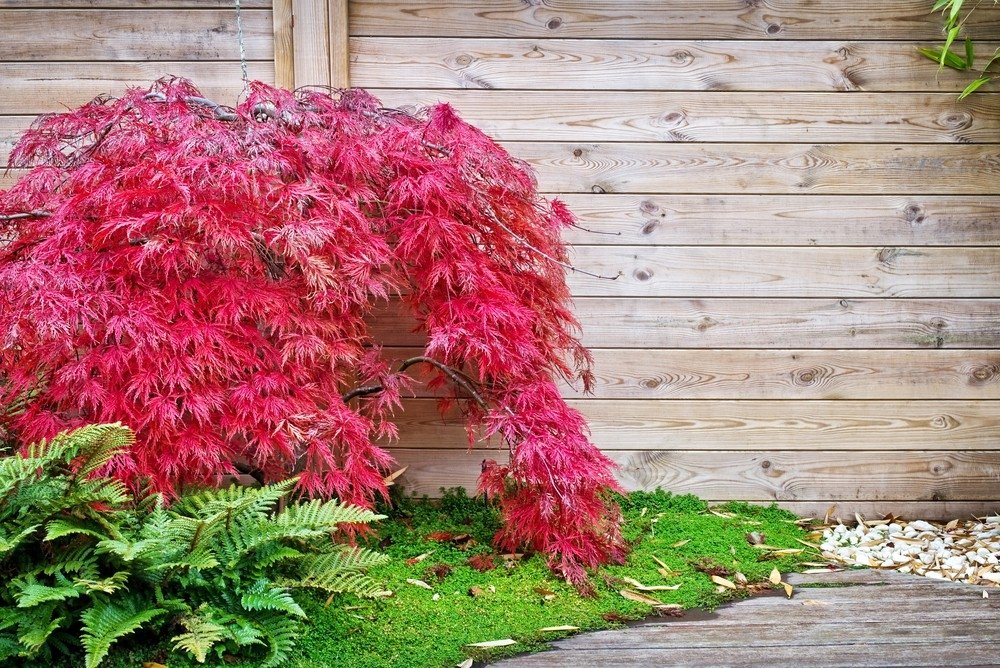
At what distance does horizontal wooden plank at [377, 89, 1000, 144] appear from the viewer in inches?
117

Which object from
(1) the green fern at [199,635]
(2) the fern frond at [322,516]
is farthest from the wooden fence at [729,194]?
(1) the green fern at [199,635]

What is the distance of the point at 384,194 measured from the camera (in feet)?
7.92

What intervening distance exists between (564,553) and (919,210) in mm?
2037

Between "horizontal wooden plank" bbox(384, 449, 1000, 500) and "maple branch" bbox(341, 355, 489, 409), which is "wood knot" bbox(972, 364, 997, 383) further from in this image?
"maple branch" bbox(341, 355, 489, 409)

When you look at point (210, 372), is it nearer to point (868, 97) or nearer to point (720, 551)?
point (720, 551)

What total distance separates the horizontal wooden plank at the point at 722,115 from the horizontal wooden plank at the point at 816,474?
129 cm

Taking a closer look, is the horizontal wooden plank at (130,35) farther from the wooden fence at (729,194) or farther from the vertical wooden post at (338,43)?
the vertical wooden post at (338,43)

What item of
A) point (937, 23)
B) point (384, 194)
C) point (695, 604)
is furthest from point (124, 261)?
point (937, 23)

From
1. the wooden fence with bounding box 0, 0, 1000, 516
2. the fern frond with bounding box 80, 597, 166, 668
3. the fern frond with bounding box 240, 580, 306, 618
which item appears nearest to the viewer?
the fern frond with bounding box 80, 597, 166, 668

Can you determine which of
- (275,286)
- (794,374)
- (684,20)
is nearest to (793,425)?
(794,374)

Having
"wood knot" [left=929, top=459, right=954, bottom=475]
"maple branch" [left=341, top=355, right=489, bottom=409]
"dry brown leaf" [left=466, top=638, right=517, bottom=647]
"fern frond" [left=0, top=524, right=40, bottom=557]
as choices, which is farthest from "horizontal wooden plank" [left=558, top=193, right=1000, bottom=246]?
"fern frond" [left=0, top=524, right=40, bottom=557]

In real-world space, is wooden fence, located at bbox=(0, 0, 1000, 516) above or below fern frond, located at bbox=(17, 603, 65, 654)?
above

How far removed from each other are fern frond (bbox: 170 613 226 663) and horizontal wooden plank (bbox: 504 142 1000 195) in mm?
1946

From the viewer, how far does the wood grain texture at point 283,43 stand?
285 centimetres
